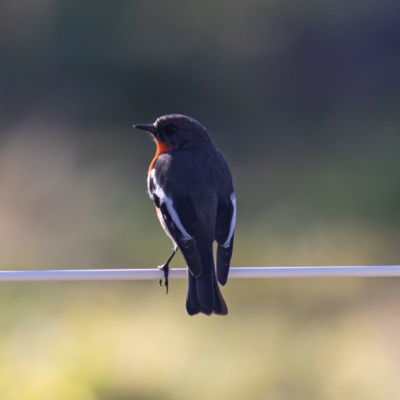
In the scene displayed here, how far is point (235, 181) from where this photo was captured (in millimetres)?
13055

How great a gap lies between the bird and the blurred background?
2520 millimetres

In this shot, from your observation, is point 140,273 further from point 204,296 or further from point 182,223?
point 182,223

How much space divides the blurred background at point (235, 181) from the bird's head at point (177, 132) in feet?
7.86

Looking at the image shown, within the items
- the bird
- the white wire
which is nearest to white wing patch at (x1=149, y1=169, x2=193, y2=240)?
the bird

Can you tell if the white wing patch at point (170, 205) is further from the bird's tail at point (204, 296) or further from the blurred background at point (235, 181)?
the blurred background at point (235, 181)

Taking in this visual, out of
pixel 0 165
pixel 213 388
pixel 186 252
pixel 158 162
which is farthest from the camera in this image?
pixel 0 165

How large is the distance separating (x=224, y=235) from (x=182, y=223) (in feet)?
0.80

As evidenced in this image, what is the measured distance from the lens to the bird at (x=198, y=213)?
186 inches

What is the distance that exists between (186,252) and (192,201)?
0.37 meters

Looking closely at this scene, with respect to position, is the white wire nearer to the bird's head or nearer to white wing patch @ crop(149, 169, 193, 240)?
white wing patch @ crop(149, 169, 193, 240)

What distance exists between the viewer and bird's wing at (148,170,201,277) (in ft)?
15.6

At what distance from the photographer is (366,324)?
882 cm

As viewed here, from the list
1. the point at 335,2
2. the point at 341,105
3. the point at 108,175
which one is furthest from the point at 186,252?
the point at 335,2

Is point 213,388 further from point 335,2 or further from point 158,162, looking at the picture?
point 335,2
